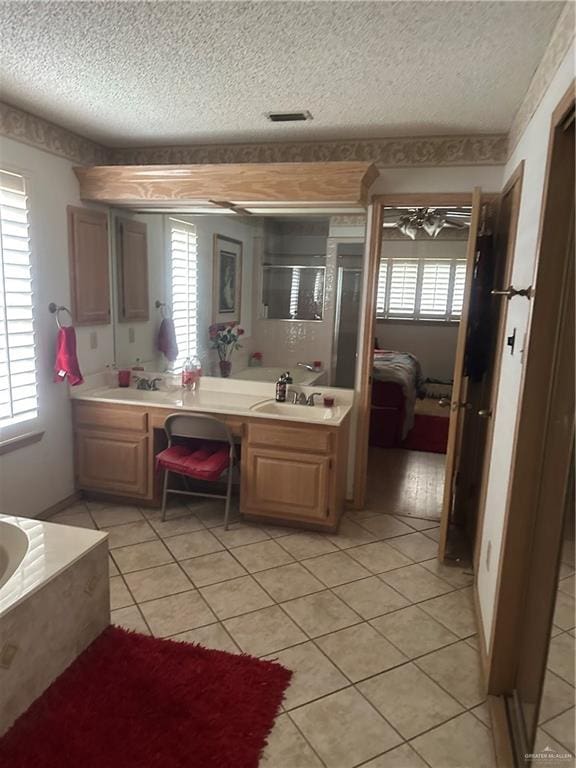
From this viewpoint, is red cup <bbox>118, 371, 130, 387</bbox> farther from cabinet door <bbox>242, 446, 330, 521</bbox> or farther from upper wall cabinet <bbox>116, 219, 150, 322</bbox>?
cabinet door <bbox>242, 446, 330, 521</bbox>

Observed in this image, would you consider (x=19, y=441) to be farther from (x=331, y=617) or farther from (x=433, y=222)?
Result: (x=433, y=222)

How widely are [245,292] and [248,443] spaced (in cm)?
109

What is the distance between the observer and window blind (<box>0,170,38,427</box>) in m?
2.67

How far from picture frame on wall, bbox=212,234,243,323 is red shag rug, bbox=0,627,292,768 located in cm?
215

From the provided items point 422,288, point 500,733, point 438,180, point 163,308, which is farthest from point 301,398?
point 422,288

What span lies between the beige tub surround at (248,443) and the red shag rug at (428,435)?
6.33 feet

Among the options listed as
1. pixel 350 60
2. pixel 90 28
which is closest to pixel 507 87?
pixel 350 60

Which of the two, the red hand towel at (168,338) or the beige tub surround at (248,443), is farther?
the red hand towel at (168,338)

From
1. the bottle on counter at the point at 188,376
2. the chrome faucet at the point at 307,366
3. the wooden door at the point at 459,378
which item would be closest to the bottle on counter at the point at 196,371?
the bottle on counter at the point at 188,376

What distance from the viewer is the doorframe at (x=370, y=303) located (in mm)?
3039

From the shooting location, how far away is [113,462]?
3.36 meters

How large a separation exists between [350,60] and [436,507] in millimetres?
2844

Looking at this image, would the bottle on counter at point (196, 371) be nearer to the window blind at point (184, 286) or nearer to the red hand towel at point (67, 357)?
the window blind at point (184, 286)

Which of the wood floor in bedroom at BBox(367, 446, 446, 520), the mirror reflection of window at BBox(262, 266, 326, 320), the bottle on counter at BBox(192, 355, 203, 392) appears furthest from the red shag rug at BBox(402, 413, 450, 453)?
the bottle on counter at BBox(192, 355, 203, 392)
